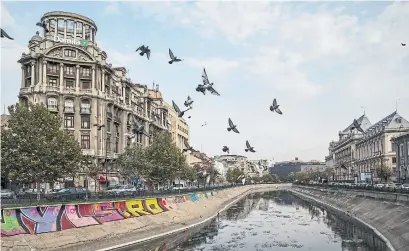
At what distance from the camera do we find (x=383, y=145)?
15100 centimetres

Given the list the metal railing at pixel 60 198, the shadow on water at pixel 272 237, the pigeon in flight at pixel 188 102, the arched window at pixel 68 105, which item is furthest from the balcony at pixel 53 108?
the pigeon in flight at pixel 188 102

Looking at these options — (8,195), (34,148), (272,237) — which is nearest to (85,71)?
(8,195)

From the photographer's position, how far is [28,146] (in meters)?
54.7

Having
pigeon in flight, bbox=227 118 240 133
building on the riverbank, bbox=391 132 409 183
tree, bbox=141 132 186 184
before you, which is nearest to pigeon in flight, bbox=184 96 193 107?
pigeon in flight, bbox=227 118 240 133

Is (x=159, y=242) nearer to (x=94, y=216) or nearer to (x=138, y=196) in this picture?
(x=94, y=216)

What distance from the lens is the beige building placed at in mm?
97000

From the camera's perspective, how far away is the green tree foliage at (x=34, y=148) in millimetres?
54375

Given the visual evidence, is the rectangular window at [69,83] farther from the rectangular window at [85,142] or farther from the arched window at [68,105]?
the rectangular window at [85,142]

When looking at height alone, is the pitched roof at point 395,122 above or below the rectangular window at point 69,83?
below

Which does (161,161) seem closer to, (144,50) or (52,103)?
(52,103)

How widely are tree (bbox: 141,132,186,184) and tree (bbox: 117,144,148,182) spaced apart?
1374mm

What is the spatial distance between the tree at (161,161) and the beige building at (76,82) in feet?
50.1

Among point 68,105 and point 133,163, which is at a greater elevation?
point 68,105

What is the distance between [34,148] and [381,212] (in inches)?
2170
